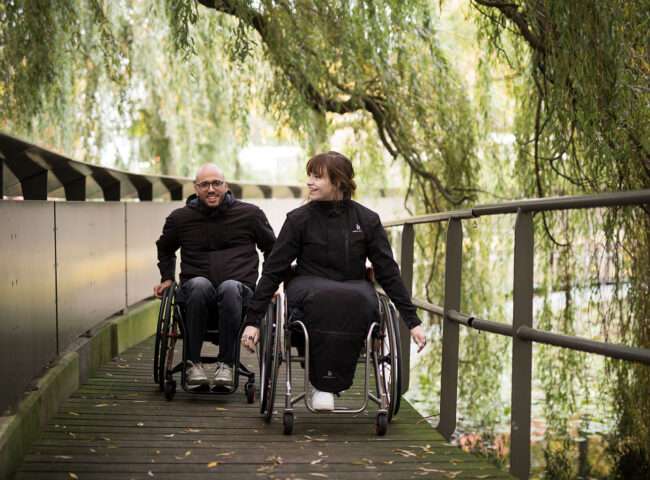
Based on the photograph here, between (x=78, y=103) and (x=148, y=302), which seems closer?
(x=148, y=302)

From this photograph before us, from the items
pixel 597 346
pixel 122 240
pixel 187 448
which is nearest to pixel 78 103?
pixel 122 240

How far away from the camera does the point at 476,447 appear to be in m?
8.59

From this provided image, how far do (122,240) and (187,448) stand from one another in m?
3.32

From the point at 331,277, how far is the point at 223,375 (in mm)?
1054

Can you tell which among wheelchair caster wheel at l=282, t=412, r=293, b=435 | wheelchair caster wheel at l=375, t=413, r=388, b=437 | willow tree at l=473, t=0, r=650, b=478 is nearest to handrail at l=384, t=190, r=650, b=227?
wheelchair caster wheel at l=375, t=413, r=388, b=437

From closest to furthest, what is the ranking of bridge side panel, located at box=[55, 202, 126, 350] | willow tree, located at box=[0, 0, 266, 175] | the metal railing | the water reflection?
the metal railing
bridge side panel, located at box=[55, 202, 126, 350]
the water reflection
willow tree, located at box=[0, 0, 266, 175]

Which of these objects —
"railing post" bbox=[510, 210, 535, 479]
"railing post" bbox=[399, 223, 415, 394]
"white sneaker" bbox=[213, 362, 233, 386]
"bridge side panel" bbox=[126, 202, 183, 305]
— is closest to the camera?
"railing post" bbox=[510, 210, 535, 479]

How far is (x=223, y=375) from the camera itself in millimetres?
5609

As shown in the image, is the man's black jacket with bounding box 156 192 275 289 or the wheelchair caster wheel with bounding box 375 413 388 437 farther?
the man's black jacket with bounding box 156 192 275 289

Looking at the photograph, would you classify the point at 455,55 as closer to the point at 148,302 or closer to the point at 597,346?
the point at 148,302

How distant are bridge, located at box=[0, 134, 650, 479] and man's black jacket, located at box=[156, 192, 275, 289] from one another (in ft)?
1.65

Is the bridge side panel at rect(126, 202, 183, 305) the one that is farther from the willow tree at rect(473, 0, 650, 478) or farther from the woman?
the woman

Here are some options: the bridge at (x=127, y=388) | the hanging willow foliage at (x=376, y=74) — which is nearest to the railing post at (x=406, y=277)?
the bridge at (x=127, y=388)

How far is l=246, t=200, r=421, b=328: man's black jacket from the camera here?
4883 mm
